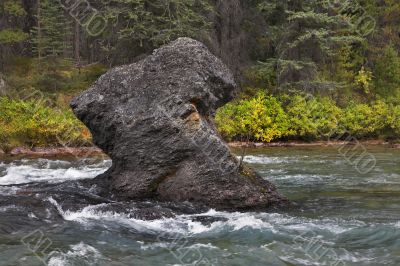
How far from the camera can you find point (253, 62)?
2981 centimetres

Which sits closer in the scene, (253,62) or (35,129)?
(35,129)

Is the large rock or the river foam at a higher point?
the large rock

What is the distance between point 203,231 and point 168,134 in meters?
2.52

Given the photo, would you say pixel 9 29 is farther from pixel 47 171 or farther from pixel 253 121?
pixel 47 171

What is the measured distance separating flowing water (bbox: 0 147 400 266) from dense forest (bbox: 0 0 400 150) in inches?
424

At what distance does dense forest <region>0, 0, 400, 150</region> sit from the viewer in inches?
935

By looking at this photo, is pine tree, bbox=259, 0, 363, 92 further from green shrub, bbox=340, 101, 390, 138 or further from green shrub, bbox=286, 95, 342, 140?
green shrub, bbox=340, 101, 390, 138

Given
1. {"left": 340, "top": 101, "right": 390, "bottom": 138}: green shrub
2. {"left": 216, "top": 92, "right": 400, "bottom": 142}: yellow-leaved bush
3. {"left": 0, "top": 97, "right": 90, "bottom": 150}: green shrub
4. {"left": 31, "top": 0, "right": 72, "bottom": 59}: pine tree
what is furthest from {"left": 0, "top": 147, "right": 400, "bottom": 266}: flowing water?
{"left": 31, "top": 0, "right": 72, "bottom": 59}: pine tree

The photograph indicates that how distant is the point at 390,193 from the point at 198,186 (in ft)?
14.9

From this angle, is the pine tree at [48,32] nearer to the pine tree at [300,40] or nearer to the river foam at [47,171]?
the pine tree at [300,40]

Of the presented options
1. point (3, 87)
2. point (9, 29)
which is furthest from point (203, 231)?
point (9, 29)

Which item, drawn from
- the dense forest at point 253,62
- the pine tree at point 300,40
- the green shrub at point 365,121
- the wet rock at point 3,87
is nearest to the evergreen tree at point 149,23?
the dense forest at point 253,62

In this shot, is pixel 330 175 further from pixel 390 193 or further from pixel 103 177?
pixel 103 177

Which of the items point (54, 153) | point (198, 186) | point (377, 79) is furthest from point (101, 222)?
point (377, 79)
